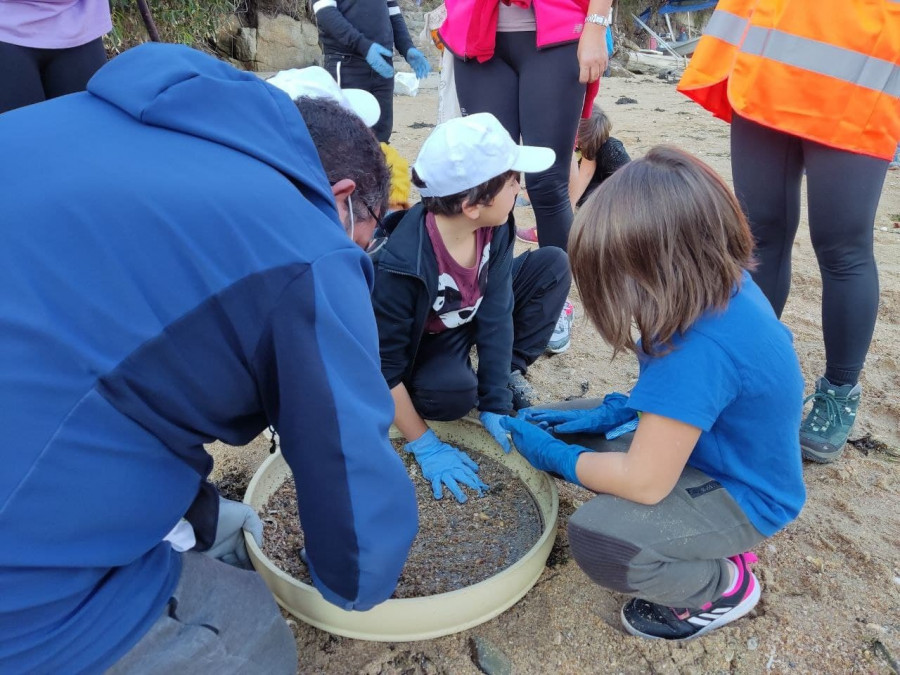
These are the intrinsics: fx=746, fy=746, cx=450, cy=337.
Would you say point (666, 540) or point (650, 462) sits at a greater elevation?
point (650, 462)

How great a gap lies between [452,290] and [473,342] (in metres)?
0.28

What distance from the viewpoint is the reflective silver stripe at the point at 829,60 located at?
5.58 ft

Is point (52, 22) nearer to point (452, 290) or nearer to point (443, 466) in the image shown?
point (452, 290)

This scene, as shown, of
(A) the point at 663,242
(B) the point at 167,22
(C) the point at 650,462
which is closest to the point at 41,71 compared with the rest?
(A) the point at 663,242

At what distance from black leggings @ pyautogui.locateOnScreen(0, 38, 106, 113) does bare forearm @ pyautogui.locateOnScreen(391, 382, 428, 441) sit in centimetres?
149

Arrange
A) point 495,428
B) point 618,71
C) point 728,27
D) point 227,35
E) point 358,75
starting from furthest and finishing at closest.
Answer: point 618,71, point 227,35, point 358,75, point 495,428, point 728,27

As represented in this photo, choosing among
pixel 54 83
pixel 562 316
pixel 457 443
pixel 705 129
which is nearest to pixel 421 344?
pixel 457 443

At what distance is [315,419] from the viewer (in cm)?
96

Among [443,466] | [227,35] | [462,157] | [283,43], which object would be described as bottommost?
[283,43]

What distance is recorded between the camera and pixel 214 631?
1.11 meters

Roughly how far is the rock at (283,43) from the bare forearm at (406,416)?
807cm

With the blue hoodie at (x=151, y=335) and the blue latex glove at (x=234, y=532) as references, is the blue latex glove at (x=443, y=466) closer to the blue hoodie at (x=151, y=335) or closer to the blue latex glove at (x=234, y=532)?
the blue latex glove at (x=234, y=532)

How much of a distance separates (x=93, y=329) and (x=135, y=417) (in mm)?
120

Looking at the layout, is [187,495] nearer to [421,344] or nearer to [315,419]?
[315,419]
